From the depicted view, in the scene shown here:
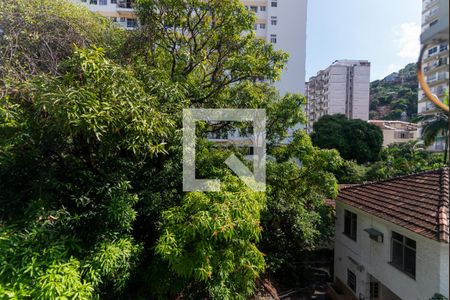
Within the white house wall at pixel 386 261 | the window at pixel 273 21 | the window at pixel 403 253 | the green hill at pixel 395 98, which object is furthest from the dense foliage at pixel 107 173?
the green hill at pixel 395 98

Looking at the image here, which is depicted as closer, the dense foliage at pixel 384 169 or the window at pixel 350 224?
the window at pixel 350 224

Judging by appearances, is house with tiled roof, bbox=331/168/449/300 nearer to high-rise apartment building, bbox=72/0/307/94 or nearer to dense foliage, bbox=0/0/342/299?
dense foliage, bbox=0/0/342/299

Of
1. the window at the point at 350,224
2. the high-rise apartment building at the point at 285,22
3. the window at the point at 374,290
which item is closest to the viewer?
the window at the point at 374,290

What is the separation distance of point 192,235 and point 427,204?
5034 mm

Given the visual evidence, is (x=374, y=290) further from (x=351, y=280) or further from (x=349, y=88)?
(x=349, y=88)

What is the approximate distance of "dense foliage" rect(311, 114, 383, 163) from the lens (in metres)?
19.4

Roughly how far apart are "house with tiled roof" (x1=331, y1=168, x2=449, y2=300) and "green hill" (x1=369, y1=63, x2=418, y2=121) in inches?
1095

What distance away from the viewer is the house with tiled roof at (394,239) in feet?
15.6

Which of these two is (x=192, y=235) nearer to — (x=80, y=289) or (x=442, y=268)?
(x=80, y=289)

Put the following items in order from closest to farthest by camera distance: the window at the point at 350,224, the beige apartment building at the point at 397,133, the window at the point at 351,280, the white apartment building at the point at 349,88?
1. the window at the point at 351,280
2. the window at the point at 350,224
3. the beige apartment building at the point at 397,133
4. the white apartment building at the point at 349,88

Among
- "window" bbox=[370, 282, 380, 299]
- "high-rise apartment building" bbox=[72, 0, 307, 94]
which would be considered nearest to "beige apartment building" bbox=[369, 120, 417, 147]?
"high-rise apartment building" bbox=[72, 0, 307, 94]

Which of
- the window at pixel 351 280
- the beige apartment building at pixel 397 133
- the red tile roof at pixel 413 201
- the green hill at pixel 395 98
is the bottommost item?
the window at pixel 351 280

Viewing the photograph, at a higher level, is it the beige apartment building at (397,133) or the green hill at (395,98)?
the green hill at (395,98)

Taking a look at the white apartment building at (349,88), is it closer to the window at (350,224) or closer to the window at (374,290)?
the window at (350,224)
